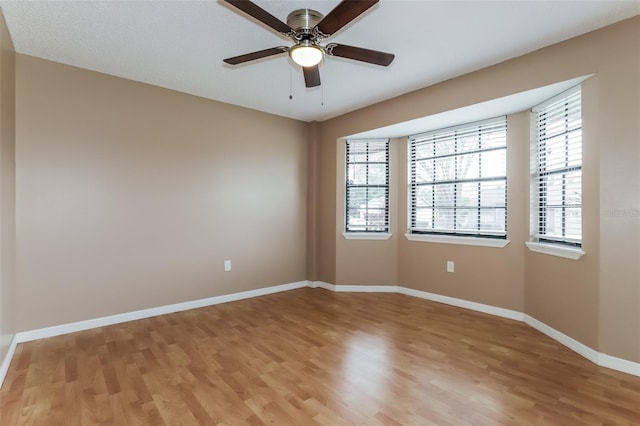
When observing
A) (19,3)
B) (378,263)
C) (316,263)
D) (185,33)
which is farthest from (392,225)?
(19,3)

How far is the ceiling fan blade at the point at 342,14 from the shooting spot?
168 cm

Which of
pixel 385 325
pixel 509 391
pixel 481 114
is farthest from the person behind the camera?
pixel 481 114

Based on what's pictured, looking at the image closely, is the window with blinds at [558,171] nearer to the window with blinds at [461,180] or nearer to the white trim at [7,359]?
the window with blinds at [461,180]

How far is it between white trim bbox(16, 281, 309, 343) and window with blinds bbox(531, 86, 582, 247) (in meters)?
3.33

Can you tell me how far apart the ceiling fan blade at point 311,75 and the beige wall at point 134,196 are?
1891mm

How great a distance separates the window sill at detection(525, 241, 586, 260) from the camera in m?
2.68

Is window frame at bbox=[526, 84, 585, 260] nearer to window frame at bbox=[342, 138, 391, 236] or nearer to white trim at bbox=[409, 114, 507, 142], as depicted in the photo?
white trim at bbox=[409, 114, 507, 142]

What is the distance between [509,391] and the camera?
2088 millimetres

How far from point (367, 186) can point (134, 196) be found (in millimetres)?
2974

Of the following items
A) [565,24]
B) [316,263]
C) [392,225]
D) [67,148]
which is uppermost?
[565,24]

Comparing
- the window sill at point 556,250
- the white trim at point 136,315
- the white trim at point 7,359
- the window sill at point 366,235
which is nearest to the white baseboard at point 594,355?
the window sill at point 556,250

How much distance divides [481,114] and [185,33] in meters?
3.02

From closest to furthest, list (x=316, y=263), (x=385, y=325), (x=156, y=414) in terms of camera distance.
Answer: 1. (x=156, y=414)
2. (x=385, y=325)
3. (x=316, y=263)

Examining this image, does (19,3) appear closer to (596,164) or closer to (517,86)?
(517,86)
